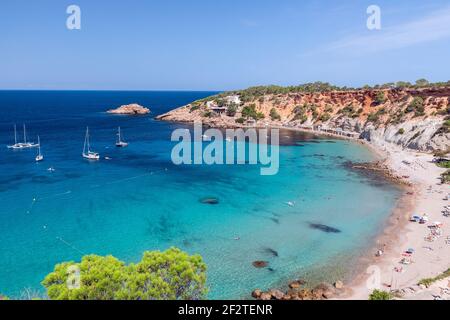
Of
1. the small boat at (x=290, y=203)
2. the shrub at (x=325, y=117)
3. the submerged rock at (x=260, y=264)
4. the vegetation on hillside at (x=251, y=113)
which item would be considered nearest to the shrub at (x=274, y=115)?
the vegetation on hillside at (x=251, y=113)

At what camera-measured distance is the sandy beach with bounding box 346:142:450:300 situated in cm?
2706

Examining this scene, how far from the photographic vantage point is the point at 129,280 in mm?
18625

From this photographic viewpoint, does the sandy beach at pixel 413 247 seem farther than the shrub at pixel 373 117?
No

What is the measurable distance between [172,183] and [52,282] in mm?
36118

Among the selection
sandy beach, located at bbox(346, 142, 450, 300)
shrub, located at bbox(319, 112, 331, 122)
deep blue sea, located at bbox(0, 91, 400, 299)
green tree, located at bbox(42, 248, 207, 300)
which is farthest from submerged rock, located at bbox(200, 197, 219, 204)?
shrub, located at bbox(319, 112, 331, 122)

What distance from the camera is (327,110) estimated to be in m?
110

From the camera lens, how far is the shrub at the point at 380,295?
24.2 meters

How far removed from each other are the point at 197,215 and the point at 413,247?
2239cm

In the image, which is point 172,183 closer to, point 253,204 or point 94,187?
point 94,187

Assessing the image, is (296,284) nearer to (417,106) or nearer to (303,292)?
(303,292)

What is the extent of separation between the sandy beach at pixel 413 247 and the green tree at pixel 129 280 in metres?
13.4

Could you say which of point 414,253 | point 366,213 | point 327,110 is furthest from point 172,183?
point 327,110

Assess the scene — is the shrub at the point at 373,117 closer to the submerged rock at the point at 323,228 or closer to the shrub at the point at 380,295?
the submerged rock at the point at 323,228

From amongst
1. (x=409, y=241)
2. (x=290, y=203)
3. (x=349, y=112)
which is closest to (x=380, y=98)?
(x=349, y=112)
